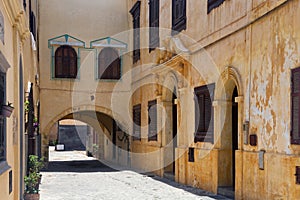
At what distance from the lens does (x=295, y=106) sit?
7.50 m

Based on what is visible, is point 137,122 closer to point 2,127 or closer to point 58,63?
point 58,63

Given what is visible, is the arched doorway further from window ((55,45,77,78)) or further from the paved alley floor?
window ((55,45,77,78))

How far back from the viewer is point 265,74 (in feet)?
27.9

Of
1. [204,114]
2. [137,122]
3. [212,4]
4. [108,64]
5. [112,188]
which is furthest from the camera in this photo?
[108,64]

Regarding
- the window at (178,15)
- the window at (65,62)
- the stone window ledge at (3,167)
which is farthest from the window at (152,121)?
the stone window ledge at (3,167)

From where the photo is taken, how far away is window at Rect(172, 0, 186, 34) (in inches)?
514

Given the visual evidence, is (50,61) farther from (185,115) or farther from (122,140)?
(185,115)

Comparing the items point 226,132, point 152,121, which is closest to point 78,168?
point 152,121

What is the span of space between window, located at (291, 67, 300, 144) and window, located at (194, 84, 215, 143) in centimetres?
351

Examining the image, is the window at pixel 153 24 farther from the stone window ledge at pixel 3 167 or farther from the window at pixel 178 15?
the stone window ledge at pixel 3 167

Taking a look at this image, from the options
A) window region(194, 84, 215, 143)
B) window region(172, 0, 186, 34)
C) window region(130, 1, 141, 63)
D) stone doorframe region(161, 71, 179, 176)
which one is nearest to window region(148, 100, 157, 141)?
stone doorframe region(161, 71, 179, 176)

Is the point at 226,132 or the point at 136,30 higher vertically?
the point at 136,30

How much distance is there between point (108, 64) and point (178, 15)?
5963mm

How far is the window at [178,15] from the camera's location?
1305 cm
